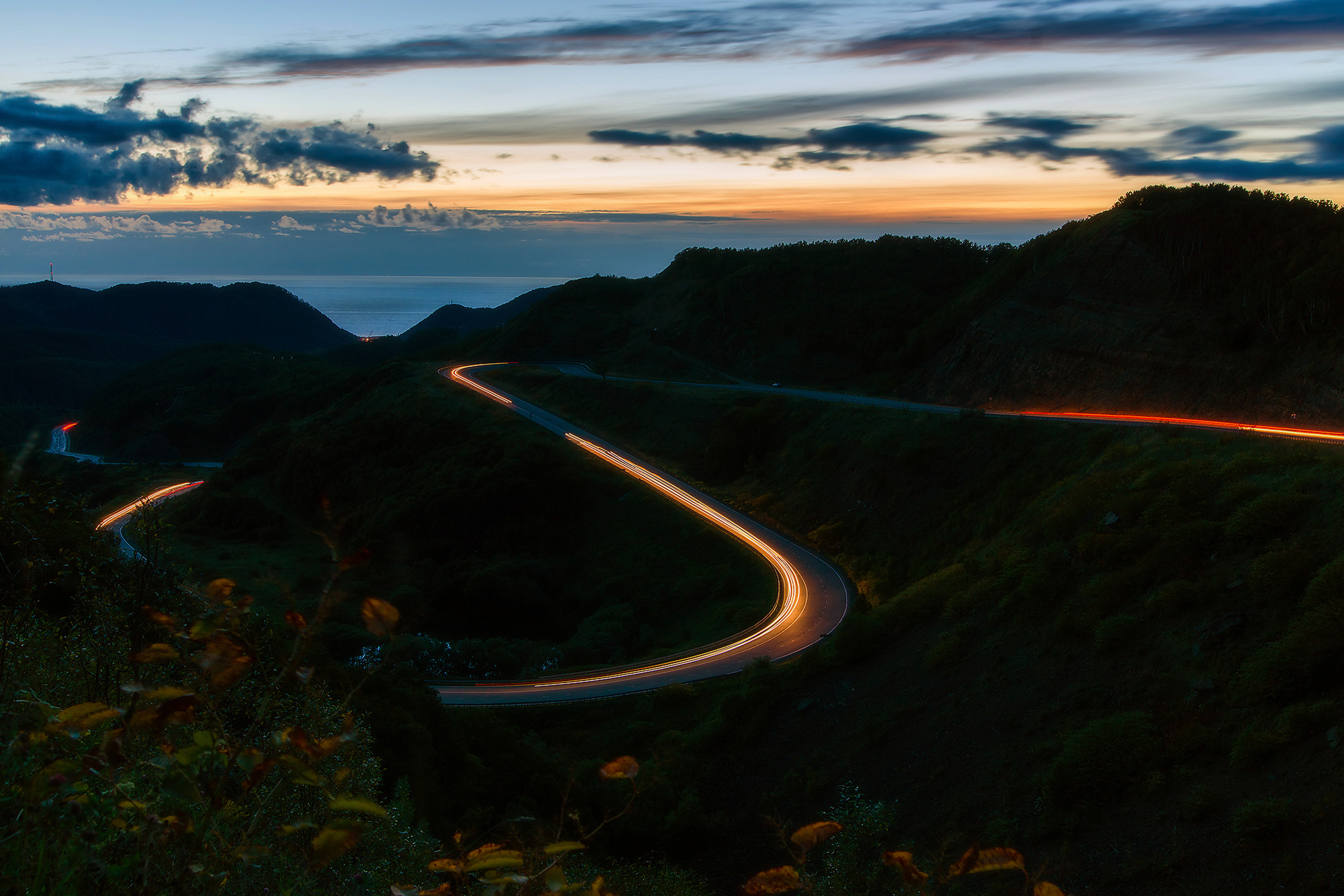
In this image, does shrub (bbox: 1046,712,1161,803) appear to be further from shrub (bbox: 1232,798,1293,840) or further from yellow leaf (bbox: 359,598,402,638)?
yellow leaf (bbox: 359,598,402,638)

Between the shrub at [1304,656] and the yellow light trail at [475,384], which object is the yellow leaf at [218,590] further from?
the yellow light trail at [475,384]

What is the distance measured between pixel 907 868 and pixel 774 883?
0.55m

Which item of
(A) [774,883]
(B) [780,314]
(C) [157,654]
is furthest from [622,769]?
(B) [780,314]

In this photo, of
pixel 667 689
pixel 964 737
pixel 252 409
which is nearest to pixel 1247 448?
pixel 964 737

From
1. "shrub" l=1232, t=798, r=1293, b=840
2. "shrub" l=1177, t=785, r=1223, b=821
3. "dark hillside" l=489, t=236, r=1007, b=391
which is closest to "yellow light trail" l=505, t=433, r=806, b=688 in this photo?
"shrub" l=1177, t=785, r=1223, b=821

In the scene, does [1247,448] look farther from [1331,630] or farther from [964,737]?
[964,737]

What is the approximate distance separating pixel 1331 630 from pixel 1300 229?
41.6m

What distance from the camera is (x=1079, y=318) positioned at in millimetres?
48062

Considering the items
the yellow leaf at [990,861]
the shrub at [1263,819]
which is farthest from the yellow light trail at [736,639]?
the yellow leaf at [990,861]

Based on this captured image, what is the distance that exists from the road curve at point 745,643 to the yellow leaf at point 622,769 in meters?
23.3

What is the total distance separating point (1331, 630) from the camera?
46.4 ft

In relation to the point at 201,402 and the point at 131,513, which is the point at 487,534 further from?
the point at 201,402

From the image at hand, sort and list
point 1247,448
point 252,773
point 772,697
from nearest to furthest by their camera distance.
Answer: point 252,773 → point 772,697 → point 1247,448

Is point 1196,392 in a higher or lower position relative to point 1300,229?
lower
